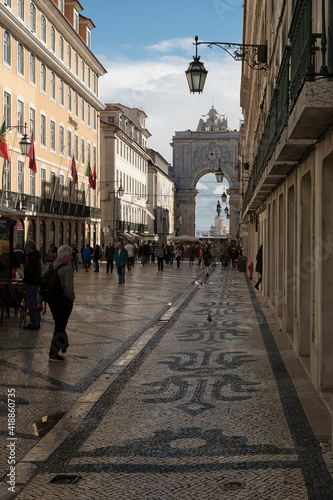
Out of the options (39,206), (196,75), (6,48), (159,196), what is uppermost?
(6,48)

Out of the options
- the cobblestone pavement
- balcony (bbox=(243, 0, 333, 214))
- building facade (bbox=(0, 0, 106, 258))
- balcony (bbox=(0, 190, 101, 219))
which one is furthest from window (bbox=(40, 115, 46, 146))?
balcony (bbox=(243, 0, 333, 214))

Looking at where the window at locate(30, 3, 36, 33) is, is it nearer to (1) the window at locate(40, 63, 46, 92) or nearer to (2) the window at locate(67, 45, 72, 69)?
(1) the window at locate(40, 63, 46, 92)

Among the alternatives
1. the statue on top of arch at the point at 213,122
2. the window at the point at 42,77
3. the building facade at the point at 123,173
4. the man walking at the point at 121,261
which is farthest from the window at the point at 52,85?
the statue on top of arch at the point at 213,122

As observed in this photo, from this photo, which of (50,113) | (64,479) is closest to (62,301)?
(64,479)

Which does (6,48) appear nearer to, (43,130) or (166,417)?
(43,130)

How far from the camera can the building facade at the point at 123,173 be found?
65.4 m

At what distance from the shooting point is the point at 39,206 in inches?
1554

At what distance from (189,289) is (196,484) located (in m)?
19.0

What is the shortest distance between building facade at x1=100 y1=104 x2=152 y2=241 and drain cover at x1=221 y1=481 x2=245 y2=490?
52.0 meters

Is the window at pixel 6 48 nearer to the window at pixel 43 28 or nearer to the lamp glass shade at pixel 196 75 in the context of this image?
the window at pixel 43 28

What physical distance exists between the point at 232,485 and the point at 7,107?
3144 centimetres

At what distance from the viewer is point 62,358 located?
930 cm

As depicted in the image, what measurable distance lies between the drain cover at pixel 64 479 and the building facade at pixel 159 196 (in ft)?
266

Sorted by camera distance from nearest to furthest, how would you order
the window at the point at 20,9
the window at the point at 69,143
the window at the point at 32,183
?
the window at the point at 20,9 < the window at the point at 32,183 < the window at the point at 69,143
